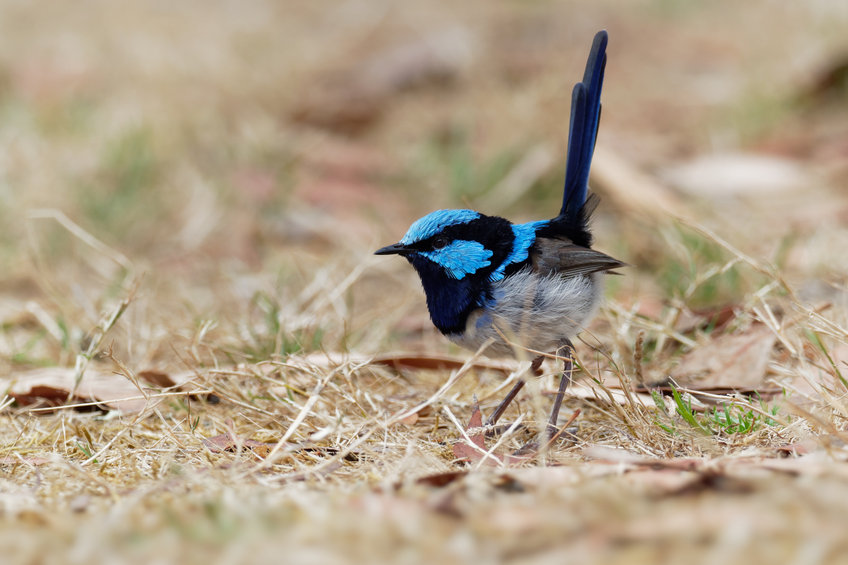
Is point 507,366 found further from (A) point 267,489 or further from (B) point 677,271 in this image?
(A) point 267,489

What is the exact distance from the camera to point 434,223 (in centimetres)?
310

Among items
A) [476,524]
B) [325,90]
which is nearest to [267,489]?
[476,524]

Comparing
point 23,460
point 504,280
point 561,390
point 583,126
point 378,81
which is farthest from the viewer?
point 378,81

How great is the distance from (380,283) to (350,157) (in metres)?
1.91

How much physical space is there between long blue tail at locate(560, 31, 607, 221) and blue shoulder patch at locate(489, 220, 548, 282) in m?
0.20

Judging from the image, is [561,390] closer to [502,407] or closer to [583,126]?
[502,407]

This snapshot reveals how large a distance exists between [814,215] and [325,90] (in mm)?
4146

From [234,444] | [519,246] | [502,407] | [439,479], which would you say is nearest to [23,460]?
[234,444]

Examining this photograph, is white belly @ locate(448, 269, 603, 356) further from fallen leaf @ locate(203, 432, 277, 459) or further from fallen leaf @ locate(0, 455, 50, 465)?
fallen leaf @ locate(0, 455, 50, 465)

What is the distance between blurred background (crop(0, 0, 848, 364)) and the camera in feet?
13.2

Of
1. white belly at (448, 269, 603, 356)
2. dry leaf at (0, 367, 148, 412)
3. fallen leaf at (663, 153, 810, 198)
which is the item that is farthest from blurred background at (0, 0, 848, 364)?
white belly at (448, 269, 603, 356)

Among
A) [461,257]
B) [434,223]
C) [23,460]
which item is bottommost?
[23,460]

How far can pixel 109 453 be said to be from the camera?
2.55 meters

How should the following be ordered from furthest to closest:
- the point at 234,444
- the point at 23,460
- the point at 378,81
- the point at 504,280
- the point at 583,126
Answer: the point at 378,81
the point at 583,126
the point at 504,280
the point at 234,444
the point at 23,460
